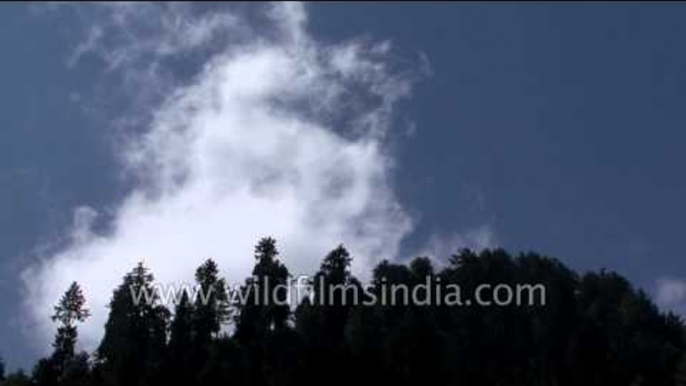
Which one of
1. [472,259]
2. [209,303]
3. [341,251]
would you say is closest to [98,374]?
[209,303]

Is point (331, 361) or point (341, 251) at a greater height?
point (341, 251)

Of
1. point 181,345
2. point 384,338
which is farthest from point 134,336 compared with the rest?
point 384,338

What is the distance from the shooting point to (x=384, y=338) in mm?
79500

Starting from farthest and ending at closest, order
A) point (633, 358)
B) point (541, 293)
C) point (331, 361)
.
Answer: point (541, 293), point (633, 358), point (331, 361)

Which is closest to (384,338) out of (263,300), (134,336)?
(263,300)

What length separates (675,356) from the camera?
84.1 m

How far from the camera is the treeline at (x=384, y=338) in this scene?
254ft

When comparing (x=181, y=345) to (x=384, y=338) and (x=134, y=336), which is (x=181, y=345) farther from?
(x=384, y=338)

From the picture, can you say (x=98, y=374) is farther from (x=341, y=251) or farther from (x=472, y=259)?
(x=472, y=259)

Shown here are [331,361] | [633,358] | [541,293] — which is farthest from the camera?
[541,293]

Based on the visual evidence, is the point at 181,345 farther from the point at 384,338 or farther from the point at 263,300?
the point at 384,338

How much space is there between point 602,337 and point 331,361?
21720 millimetres

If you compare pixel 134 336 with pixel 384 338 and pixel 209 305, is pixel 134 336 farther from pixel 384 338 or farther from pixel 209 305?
pixel 384 338

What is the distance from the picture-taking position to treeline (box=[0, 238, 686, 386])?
254 ft
